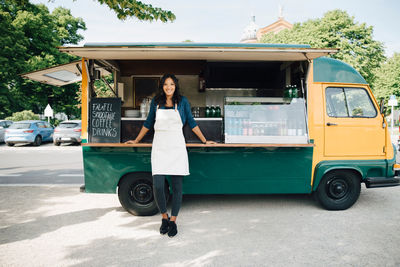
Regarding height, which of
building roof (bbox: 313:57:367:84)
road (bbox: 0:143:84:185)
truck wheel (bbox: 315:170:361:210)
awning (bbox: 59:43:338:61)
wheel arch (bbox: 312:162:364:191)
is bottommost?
road (bbox: 0:143:84:185)

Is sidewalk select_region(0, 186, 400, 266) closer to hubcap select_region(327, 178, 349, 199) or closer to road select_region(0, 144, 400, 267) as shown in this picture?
road select_region(0, 144, 400, 267)

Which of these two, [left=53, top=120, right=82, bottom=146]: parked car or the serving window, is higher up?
the serving window

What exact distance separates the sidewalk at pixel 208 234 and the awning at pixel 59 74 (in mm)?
2306

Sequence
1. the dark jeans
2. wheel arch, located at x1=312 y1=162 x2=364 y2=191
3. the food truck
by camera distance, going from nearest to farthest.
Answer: the dark jeans, the food truck, wheel arch, located at x1=312 y1=162 x2=364 y2=191

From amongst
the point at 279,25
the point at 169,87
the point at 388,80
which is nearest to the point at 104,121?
the point at 169,87

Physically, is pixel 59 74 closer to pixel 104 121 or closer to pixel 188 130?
pixel 104 121

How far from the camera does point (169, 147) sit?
351 cm

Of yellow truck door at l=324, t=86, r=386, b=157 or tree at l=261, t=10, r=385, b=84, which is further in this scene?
tree at l=261, t=10, r=385, b=84

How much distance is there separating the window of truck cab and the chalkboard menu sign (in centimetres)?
333

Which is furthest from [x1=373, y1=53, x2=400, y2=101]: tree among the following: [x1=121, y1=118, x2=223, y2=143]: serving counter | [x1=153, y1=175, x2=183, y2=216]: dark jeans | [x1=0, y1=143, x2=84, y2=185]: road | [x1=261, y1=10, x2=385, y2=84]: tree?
[x1=153, y1=175, x2=183, y2=216]: dark jeans

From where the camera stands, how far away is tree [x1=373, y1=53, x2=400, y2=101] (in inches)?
1183

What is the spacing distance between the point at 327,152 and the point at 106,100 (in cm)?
354

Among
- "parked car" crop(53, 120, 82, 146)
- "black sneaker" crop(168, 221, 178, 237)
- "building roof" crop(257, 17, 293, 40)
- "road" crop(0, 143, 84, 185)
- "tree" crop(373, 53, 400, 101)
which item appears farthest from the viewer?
"building roof" crop(257, 17, 293, 40)

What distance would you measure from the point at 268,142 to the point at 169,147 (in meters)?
1.61
